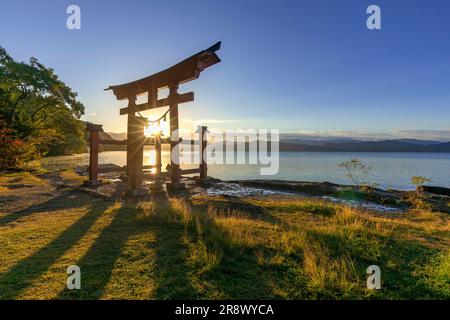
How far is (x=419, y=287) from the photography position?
3.41 metres

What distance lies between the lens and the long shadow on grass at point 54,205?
701 centimetres

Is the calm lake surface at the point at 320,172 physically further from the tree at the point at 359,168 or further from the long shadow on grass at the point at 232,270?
the long shadow on grass at the point at 232,270

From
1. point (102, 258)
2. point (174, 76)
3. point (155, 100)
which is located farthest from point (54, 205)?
point (174, 76)

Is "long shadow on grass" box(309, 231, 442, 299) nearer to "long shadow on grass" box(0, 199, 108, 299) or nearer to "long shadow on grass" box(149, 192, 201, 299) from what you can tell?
"long shadow on grass" box(149, 192, 201, 299)

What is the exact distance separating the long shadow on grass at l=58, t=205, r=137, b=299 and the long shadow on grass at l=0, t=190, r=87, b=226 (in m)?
2.91

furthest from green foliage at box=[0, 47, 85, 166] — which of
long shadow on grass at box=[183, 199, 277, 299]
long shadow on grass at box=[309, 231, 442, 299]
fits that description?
long shadow on grass at box=[309, 231, 442, 299]

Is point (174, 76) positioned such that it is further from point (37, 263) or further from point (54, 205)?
point (37, 263)

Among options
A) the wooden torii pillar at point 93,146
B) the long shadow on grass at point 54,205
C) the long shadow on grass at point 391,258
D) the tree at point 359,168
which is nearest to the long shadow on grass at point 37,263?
the long shadow on grass at point 54,205

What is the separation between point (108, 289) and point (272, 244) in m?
2.85

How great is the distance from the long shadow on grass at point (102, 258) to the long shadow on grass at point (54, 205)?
2.91 m

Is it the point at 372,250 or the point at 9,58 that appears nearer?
the point at 372,250

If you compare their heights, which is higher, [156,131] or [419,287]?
[156,131]
